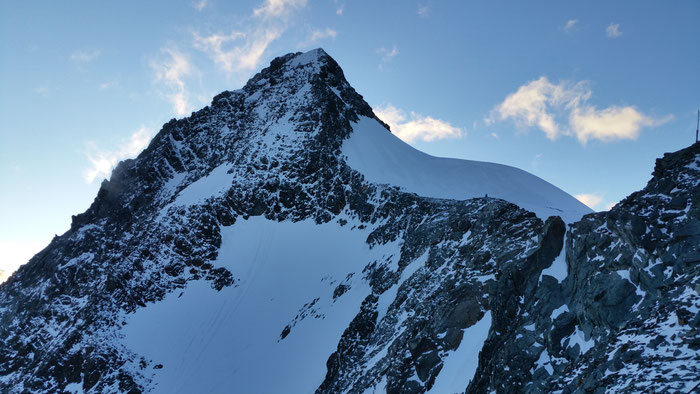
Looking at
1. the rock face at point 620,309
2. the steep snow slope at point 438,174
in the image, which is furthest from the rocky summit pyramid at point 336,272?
the steep snow slope at point 438,174

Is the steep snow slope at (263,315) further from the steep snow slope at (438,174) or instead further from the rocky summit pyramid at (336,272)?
the steep snow slope at (438,174)

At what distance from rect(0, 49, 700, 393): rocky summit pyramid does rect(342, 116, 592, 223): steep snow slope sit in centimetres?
40

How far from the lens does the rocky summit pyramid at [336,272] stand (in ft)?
51.5

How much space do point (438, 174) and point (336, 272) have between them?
944 inches

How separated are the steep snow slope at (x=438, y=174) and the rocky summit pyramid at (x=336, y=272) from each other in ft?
1.33

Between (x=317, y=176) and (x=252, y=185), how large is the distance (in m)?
9.76

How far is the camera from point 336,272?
4962 centimetres

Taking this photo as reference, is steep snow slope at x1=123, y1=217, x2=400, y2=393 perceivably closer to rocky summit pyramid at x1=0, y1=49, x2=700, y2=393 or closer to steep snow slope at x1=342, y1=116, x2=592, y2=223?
rocky summit pyramid at x1=0, y1=49, x2=700, y2=393

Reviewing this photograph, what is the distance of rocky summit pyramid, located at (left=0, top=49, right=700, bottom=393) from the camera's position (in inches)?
619

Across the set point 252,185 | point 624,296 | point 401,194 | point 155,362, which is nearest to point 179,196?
point 252,185

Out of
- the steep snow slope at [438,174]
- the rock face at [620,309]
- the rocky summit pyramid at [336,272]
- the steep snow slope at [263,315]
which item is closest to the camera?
the rock face at [620,309]

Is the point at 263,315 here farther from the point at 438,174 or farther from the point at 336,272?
the point at 438,174

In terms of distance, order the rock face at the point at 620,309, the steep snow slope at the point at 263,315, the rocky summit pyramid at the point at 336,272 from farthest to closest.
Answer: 1. the steep snow slope at the point at 263,315
2. the rocky summit pyramid at the point at 336,272
3. the rock face at the point at 620,309

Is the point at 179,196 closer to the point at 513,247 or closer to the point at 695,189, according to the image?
the point at 513,247
